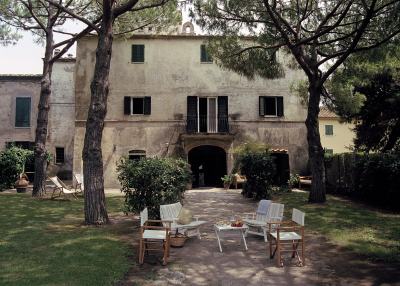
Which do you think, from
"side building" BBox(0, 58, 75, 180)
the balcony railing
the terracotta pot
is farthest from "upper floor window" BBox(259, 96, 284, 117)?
the terracotta pot

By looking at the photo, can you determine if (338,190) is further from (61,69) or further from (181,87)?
(61,69)

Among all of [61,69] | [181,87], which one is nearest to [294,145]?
[181,87]

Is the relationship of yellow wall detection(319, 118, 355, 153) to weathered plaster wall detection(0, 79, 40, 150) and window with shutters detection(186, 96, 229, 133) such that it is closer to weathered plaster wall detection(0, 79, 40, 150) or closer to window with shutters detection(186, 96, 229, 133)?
window with shutters detection(186, 96, 229, 133)

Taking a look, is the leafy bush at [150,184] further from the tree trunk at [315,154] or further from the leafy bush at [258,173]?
the tree trunk at [315,154]

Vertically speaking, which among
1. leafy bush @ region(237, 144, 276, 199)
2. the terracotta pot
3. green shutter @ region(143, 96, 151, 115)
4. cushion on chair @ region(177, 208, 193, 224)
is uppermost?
green shutter @ region(143, 96, 151, 115)

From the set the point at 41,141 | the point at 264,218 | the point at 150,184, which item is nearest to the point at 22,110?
the point at 41,141

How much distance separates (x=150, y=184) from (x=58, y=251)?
2638mm

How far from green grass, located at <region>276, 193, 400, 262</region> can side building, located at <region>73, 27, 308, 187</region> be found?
26.4 ft

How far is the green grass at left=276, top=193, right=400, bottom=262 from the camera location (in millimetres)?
7165

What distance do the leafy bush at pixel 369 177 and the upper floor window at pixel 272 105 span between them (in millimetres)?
4841

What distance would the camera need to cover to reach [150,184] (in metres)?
8.78

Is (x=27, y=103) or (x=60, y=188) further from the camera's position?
(x=27, y=103)

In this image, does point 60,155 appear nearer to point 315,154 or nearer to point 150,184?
point 315,154

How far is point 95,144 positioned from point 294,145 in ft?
47.3
